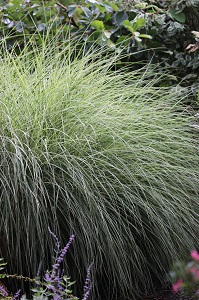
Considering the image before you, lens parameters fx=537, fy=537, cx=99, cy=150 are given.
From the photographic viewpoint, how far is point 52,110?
9.38ft

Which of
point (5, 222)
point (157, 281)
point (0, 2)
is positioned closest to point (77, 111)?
point (5, 222)

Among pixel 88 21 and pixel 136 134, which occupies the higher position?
pixel 88 21

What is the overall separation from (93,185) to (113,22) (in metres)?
2.27

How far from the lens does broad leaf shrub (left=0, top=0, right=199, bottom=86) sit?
4324 millimetres

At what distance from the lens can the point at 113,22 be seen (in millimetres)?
4551

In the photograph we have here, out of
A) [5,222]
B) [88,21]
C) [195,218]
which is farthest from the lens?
[88,21]

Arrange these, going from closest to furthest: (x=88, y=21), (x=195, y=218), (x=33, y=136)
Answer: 1. (x=33, y=136)
2. (x=195, y=218)
3. (x=88, y=21)

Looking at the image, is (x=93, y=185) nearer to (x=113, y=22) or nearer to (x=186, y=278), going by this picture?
(x=186, y=278)

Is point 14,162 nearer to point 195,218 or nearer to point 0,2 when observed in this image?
point 195,218

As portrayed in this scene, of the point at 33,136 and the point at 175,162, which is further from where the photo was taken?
the point at 175,162

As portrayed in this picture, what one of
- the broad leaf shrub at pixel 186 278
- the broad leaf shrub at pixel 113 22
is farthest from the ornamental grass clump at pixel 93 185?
the broad leaf shrub at pixel 113 22

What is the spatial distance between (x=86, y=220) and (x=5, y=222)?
369mm

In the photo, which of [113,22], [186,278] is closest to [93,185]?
[186,278]

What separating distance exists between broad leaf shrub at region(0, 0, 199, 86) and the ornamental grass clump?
1.38 meters
